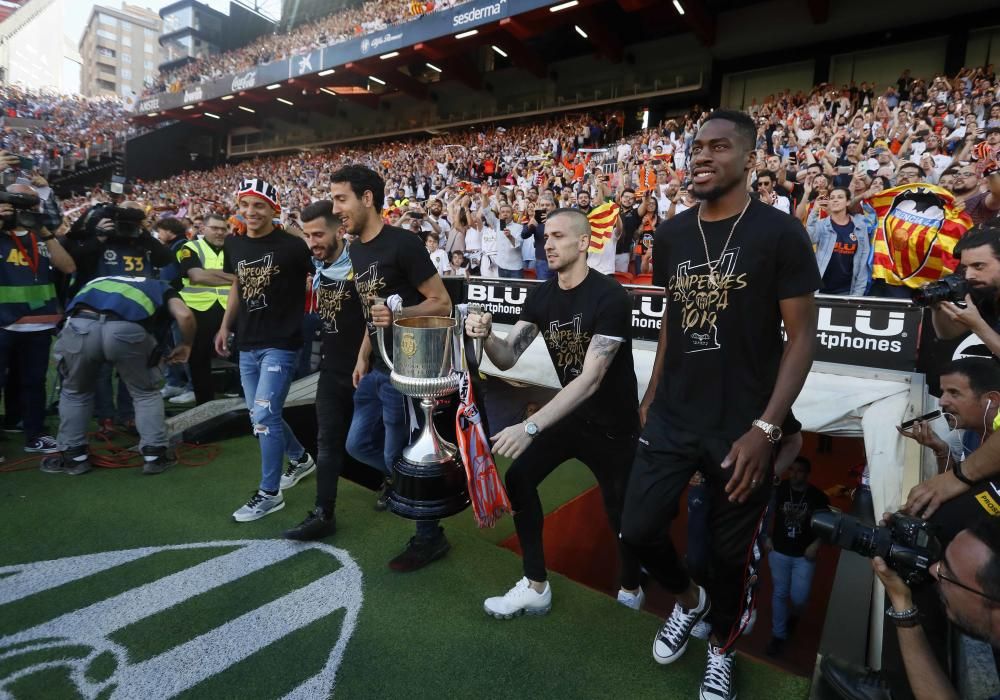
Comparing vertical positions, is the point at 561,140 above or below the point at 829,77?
below

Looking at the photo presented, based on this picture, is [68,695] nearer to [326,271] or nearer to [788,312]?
[326,271]

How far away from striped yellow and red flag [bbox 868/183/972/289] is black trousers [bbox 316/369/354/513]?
14.0 feet

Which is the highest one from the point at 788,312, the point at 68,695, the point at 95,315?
the point at 788,312

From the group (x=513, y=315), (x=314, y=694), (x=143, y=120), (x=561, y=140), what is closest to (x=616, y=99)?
(x=561, y=140)

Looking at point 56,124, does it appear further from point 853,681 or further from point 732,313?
point 853,681

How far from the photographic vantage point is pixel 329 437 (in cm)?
335

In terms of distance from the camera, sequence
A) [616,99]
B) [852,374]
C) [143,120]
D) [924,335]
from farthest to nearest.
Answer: [143,120] → [616,99] → [852,374] → [924,335]

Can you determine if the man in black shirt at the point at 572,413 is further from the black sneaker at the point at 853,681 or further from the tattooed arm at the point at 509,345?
the black sneaker at the point at 853,681

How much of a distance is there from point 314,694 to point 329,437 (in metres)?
1.45

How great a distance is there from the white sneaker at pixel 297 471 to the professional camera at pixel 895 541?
3380 mm

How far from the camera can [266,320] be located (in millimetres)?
3572

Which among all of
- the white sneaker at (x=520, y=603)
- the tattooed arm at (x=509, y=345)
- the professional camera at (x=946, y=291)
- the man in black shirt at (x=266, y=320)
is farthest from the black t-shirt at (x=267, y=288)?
the professional camera at (x=946, y=291)

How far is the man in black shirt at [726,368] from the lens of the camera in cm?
195

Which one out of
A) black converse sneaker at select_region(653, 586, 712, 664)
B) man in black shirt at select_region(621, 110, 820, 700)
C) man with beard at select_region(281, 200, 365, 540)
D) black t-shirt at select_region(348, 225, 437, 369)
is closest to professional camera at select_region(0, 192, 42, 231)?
man with beard at select_region(281, 200, 365, 540)
